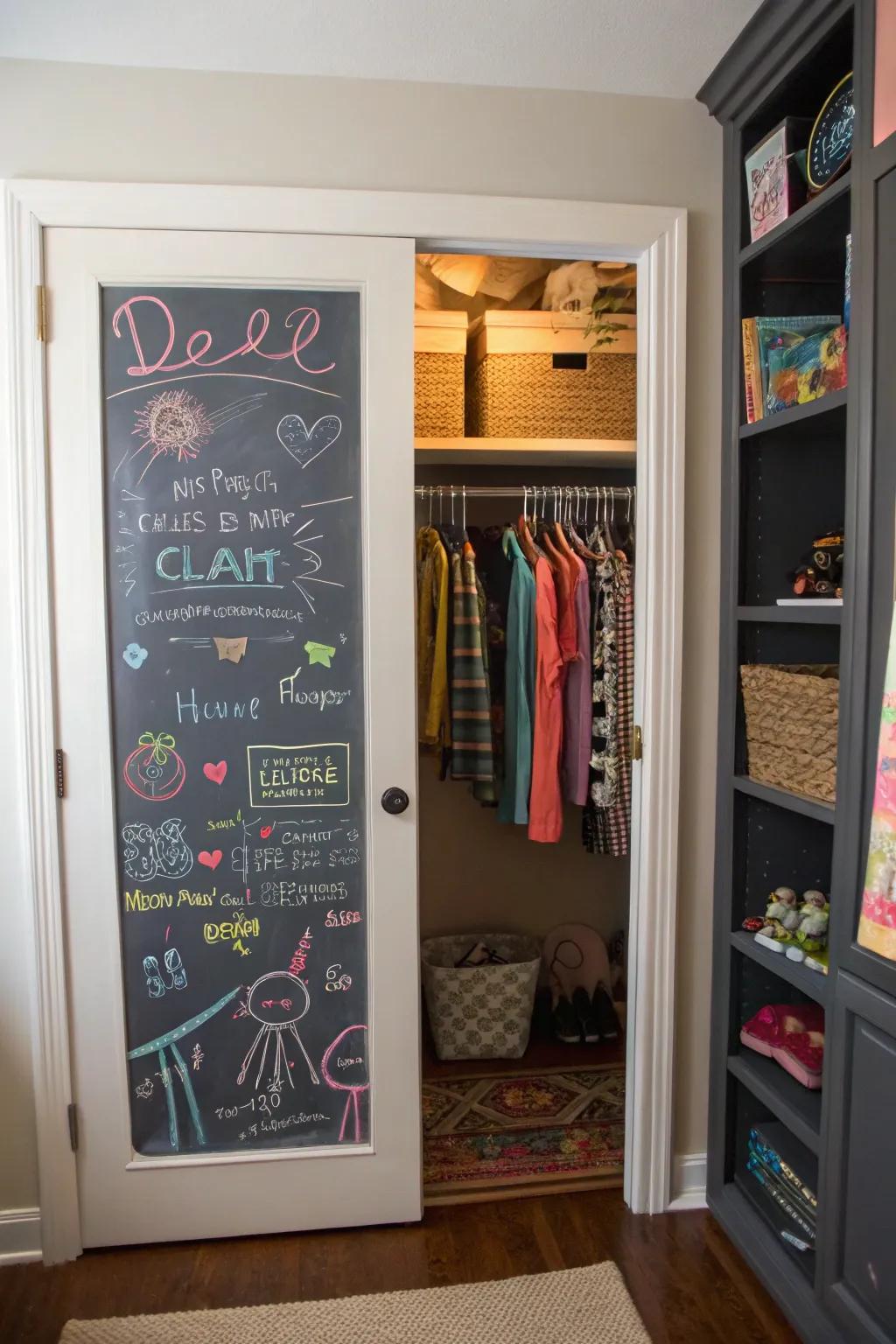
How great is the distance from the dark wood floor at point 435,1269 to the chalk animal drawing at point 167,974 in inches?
23.7

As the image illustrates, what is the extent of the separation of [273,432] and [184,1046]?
138 cm

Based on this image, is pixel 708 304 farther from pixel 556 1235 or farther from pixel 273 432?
pixel 556 1235

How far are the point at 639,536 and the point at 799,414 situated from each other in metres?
0.46

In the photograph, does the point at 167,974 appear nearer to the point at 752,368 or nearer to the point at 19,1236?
the point at 19,1236

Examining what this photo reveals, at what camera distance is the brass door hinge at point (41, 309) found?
1956 millimetres

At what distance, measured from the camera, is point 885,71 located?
155cm

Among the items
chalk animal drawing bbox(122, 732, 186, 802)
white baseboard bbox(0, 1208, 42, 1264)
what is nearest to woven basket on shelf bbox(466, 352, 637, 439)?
chalk animal drawing bbox(122, 732, 186, 802)

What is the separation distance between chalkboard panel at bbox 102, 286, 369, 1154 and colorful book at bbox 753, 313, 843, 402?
2.90 feet

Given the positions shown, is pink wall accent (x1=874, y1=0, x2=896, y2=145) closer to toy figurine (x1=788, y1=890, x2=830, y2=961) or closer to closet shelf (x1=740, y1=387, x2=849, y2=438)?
closet shelf (x1=740, y1=387, x2=849, y2=438)

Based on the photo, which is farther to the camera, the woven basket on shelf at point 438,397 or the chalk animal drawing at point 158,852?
the woven basket on shelf at point 438,397

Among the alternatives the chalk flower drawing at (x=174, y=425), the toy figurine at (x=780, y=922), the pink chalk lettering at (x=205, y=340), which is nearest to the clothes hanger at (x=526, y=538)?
the pink chalk lettering at (x=205, y=340)

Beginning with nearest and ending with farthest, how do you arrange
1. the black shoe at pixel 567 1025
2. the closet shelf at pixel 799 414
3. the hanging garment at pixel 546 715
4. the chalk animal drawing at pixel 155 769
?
the closet shelf at pixel 799 414
the chalk animal drawing at pixel 155 769
the hanging garment at pixel 546 715
the black shoe at pixel 567 1025

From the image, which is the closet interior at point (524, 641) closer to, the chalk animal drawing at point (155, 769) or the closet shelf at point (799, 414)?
the closet shelf at point (799, 414)

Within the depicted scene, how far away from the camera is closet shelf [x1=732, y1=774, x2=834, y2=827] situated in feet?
5.92
